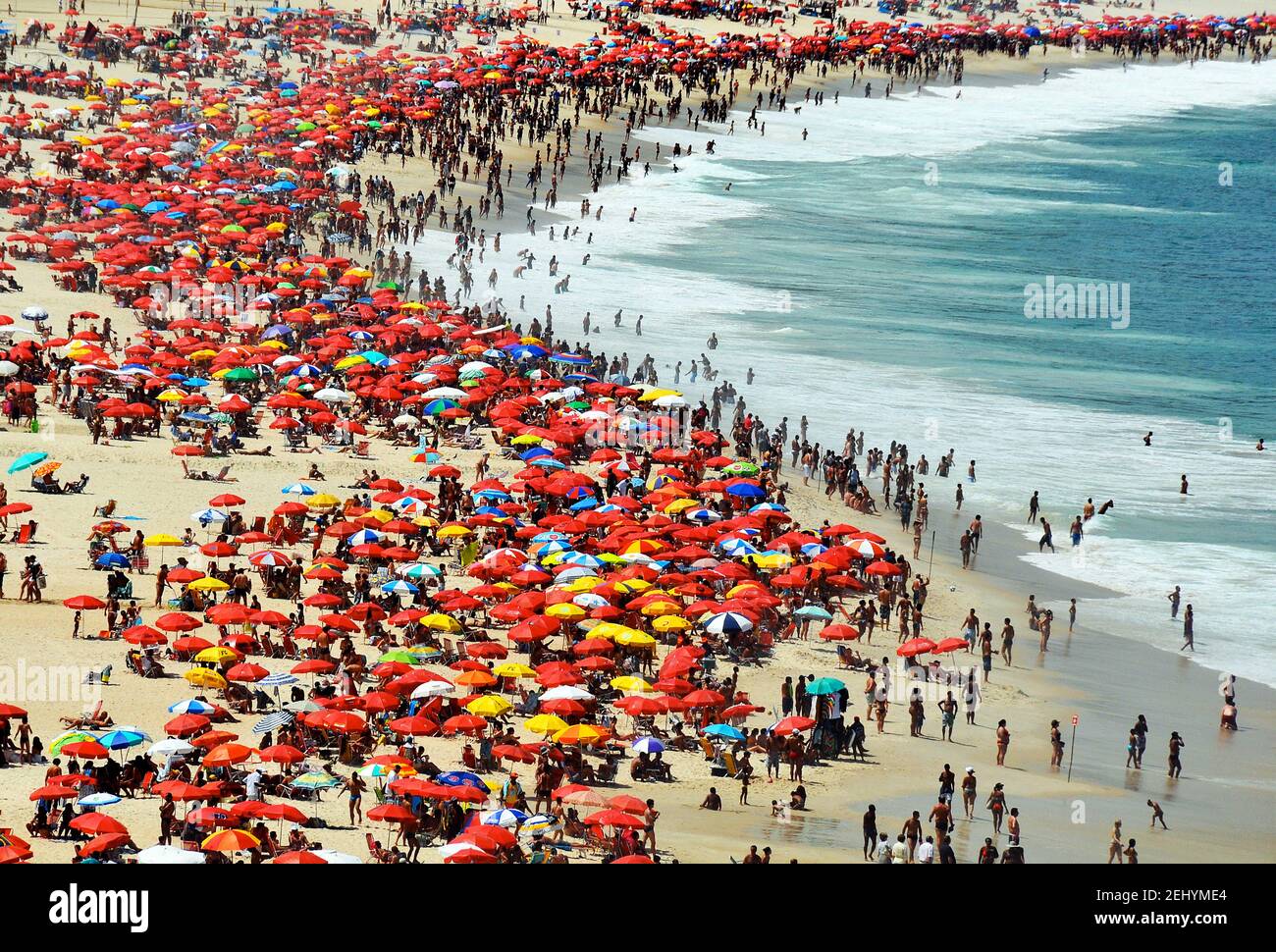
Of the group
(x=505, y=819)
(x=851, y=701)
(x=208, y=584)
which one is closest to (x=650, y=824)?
(x=505, y=819)

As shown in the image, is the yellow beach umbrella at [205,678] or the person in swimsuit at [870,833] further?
the yellow beach umbrella at [205,678]

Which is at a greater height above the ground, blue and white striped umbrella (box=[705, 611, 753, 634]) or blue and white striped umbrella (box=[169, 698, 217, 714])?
blue and white striped umbrella (box=[169, 698, 217, 714])

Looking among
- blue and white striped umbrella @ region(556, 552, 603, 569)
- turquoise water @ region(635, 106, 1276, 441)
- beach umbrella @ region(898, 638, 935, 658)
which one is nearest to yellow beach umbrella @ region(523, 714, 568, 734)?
blue and white striped umbrella @ region(556, 552, 603, 569)

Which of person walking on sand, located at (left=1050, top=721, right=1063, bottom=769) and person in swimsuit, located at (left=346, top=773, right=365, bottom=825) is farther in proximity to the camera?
person walking on sand, located at (left=1050, top=721, right=1063, bottom=769)

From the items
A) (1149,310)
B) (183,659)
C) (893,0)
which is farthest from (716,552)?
(893,0)

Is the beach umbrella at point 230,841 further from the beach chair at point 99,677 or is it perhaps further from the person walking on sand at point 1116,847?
the person walking on sand at point 1116,847

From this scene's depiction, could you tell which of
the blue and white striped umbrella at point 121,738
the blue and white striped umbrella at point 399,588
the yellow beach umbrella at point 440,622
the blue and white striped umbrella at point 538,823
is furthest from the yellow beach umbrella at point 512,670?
the blue and white striped umbrella at point 121,738

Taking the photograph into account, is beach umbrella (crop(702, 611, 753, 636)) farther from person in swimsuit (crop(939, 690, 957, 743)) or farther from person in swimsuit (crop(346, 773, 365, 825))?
person in swimsuit (crop(346, 773, 365, 825))
